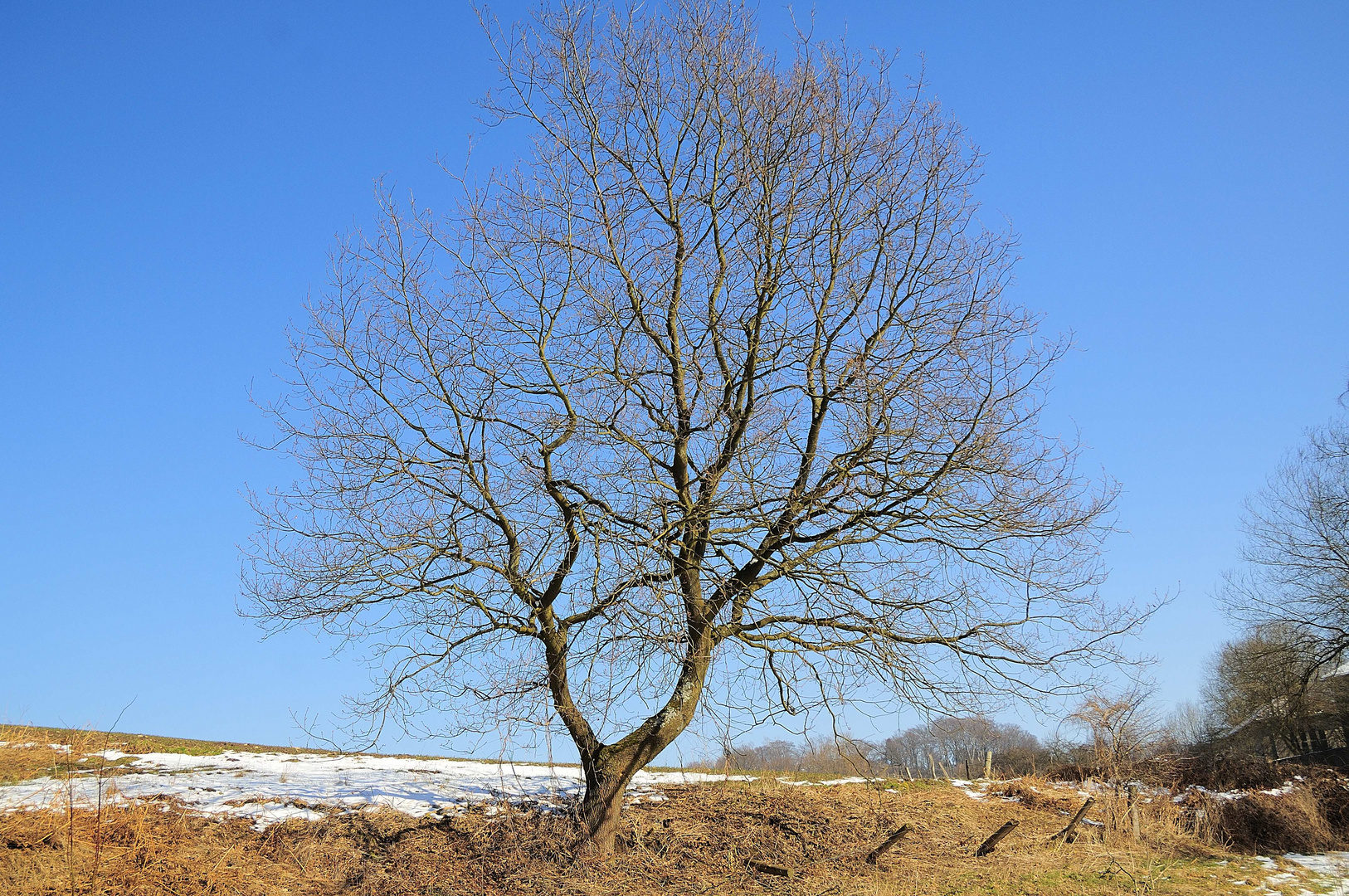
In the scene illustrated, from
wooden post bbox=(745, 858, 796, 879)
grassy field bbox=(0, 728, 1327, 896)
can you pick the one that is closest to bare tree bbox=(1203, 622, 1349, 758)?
grassy field bbox=(0, 728, 1327, 896)

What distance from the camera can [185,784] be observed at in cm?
917

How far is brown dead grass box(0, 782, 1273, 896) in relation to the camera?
6430 millimetres

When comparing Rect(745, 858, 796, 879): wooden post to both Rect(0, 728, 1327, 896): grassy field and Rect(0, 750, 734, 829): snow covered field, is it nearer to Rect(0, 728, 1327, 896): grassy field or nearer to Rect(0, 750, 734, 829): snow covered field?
Rect(0, 728, 1327, 896): grassy field

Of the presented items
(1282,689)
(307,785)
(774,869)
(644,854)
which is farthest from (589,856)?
(1282,689)

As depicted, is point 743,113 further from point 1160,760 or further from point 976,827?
point 1160,760

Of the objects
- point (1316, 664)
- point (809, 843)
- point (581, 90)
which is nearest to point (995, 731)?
point (809, 843)

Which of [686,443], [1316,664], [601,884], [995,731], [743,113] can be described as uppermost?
[743,113]

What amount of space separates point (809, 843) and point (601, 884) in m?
2.66

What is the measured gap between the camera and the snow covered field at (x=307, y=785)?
8242mm

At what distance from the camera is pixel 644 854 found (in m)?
8.24

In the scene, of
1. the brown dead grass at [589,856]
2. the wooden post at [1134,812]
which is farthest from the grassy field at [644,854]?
the wooden post at [1134,812]

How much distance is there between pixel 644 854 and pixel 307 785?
14.3 feet

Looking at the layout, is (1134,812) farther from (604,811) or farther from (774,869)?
(604,811)

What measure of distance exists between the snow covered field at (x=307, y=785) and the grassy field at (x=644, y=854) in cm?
43
